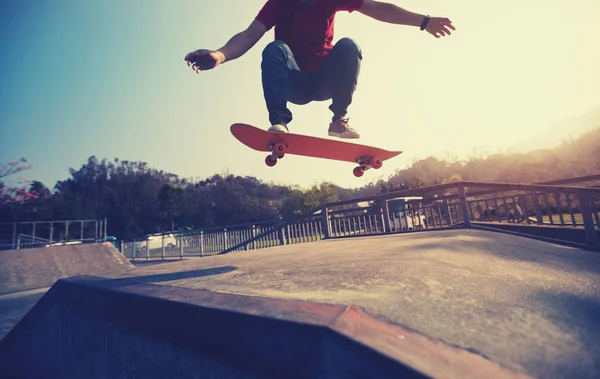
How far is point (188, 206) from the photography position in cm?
4000

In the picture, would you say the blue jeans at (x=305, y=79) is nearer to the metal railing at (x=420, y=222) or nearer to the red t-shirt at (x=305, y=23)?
the red t-shirt at (x=305, y=23)

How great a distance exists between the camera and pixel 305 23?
278 cm

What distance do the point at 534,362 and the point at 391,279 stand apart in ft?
2.05

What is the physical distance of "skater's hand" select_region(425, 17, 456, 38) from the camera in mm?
2857

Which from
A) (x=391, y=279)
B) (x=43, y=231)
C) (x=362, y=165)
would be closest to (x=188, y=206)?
(x=43, y=231)

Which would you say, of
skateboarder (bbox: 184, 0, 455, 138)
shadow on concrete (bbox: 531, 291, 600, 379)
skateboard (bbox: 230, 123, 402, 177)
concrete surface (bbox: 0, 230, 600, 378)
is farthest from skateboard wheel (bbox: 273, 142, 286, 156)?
shadow on concrete (bbox: 531, 291, 600, 379)

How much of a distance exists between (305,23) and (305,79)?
512mm

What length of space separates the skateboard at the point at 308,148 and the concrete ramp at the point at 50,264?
15.8ft

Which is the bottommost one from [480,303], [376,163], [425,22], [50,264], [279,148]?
[480,303]

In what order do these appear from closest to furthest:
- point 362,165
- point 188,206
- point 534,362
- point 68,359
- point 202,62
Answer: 1. point 534,362
2. point 68,359
3. point 202,62
4. point 362,165
5. point 188,206

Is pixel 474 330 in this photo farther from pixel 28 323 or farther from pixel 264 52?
pixel 28 323

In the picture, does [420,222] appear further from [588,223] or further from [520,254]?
[520,254]

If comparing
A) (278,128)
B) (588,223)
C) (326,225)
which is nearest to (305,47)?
(278,128)

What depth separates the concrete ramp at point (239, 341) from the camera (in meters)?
0.63
